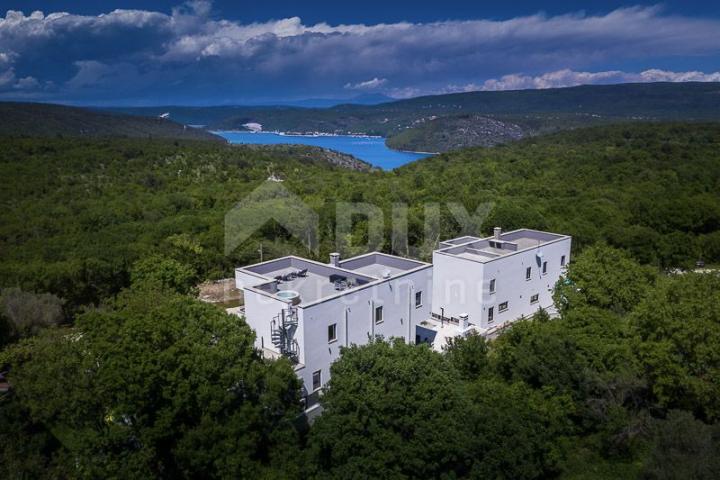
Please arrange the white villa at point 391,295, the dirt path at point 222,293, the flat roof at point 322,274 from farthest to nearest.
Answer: the dirt path at point 222,293 → the flat roof at point 322,274 → the white villa at point 391,295

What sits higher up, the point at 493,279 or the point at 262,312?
the point at 262,312

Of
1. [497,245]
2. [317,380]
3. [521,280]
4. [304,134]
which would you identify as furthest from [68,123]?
[304,134]

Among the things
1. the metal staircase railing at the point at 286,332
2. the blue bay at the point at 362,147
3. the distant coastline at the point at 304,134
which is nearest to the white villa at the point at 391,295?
the metal staircase railing at the point at 286,332

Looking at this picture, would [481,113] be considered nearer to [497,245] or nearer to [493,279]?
[497,245]

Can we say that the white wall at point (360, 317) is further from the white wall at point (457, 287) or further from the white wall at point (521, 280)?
the white wall at point (521, 280)

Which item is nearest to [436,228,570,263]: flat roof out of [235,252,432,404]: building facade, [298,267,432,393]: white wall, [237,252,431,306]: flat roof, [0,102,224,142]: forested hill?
[237,252,431,306]: flat roof

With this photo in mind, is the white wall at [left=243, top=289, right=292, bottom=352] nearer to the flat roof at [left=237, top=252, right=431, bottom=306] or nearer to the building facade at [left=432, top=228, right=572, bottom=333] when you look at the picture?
the flat roof at [left=237, top=252, right=431, bottom=306]
